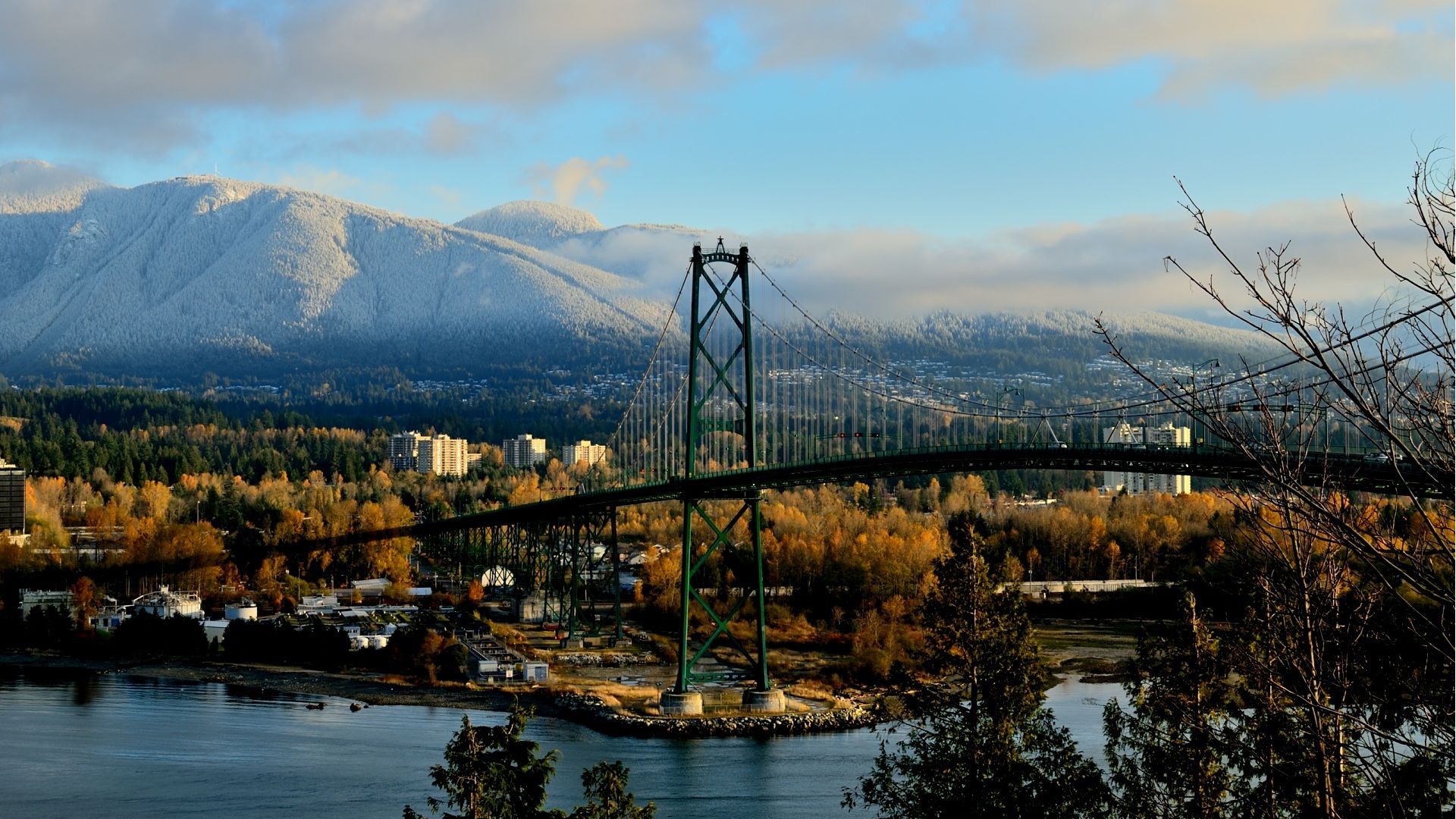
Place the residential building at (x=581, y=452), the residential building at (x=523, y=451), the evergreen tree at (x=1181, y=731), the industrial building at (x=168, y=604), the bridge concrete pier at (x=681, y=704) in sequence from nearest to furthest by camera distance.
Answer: the evergreen tree at (x=1181, y=731)
the bridge concrete pier at (x=681, y=704)
the industrial building at (x=168, y=604)
the residential building at (x=581, y=452)
the residential building at (x=523, y=451)

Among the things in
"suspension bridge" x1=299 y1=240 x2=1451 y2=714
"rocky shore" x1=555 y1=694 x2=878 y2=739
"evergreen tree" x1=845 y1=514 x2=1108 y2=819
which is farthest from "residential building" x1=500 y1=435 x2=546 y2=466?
"evergreen tree" x1=845 y1=514 x2=1108 y2=819

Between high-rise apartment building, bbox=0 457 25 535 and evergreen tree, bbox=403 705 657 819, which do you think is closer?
evergreen tree, bbox=403 705 657 819

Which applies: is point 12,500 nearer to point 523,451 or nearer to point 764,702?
point 764,702

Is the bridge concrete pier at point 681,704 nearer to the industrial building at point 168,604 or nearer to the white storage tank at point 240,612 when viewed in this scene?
the white storage tank at point 240,612

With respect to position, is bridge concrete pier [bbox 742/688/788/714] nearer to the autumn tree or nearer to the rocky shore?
the rocky shore

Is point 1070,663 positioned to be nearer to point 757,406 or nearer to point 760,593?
point 760,593

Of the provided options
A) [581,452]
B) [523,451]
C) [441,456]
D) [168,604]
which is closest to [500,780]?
[168,604]

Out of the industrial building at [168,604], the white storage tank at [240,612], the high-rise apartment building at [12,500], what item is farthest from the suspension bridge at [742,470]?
the high-rise apartment building at [12,500]
